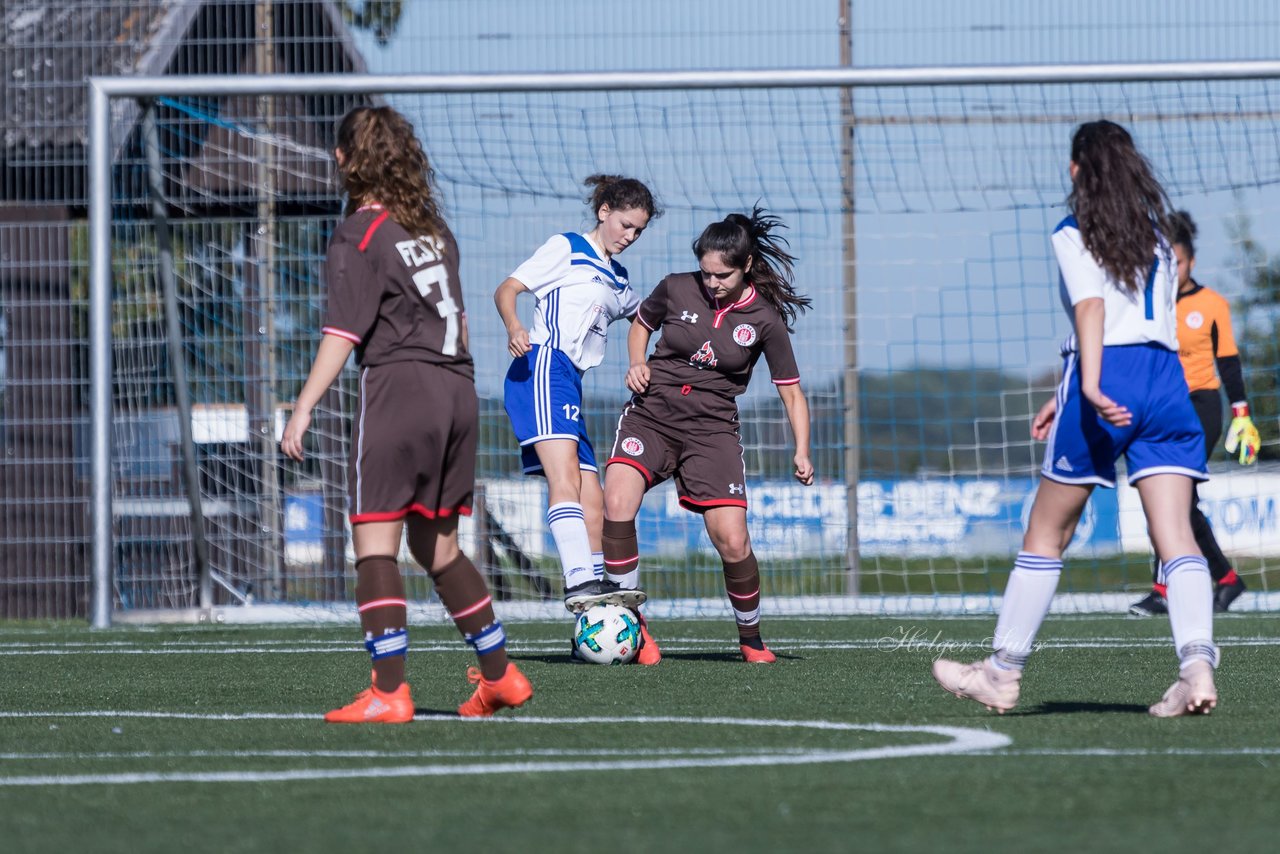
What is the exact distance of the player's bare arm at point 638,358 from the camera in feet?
23.7

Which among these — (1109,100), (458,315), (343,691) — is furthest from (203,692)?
(1109,100)

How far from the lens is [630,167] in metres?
11.8

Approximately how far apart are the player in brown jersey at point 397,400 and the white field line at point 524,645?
2.99 metres

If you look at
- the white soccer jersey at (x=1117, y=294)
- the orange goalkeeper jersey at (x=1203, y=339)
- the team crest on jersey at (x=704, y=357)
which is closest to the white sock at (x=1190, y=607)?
the white soccer jersey at (x=1117, y=294)

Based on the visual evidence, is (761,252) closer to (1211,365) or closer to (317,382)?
(317,382)

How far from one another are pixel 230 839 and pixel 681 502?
435cm

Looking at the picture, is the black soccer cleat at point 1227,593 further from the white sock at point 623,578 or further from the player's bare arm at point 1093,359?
the player's bare arm at point 1093,359

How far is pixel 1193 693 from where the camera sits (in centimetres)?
477

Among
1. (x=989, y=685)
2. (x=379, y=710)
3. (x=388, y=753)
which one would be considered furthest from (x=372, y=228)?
(x=989, y=685)

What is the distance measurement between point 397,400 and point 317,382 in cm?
22

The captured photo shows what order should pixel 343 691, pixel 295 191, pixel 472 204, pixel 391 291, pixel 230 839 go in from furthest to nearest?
1. pixel 295 191
2. pixel 472 204
3. pixel 343 691
4. pixel 391 291
5. pixel 230 839

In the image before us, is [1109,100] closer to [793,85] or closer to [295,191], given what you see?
[793,85]

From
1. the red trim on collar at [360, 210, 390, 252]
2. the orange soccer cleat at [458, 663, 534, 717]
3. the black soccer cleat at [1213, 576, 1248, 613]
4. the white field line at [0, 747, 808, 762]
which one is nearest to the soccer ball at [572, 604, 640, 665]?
the orange soccer cleat at [458, 663, 534, 717]

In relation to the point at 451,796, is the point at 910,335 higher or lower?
higher
